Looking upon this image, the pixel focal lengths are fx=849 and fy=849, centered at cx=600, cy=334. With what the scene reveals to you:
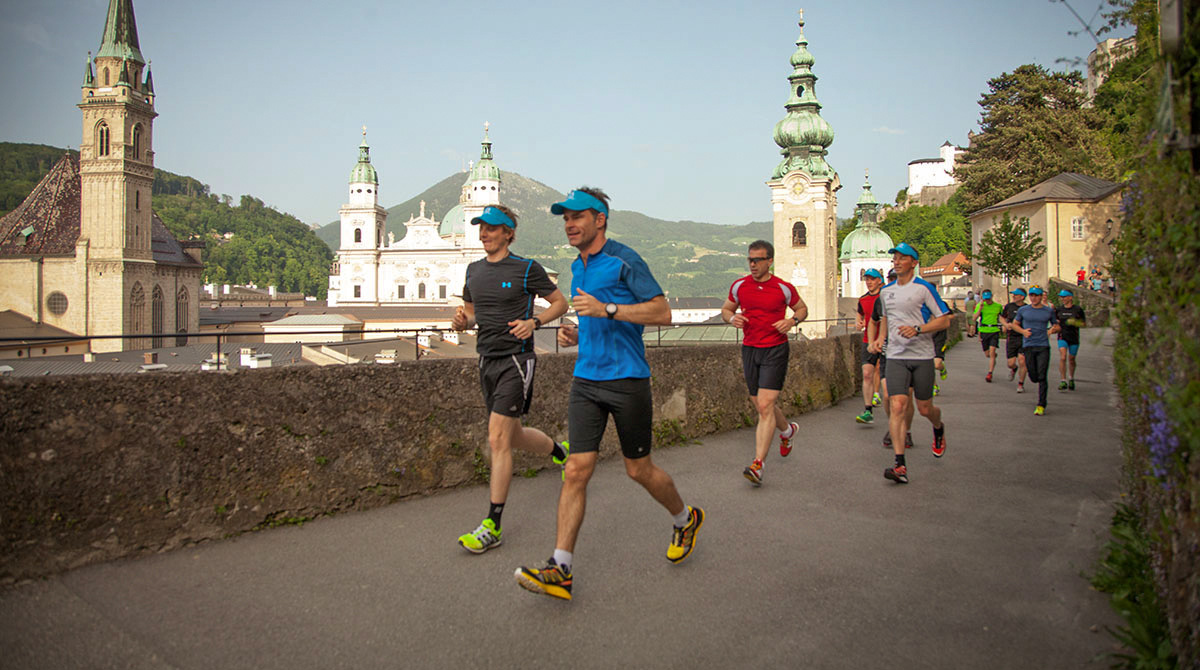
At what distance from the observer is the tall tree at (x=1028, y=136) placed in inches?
2458

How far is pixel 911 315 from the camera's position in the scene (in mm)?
7812

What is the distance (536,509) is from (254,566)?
2.09m

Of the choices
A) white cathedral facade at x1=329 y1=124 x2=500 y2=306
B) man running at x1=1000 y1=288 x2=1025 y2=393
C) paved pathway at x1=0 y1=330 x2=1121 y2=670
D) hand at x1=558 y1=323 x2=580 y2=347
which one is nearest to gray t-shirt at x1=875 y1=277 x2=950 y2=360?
paved pathway at x1=0 y1=330 x2=1121 y2=670

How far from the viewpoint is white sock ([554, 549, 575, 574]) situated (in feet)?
14.7

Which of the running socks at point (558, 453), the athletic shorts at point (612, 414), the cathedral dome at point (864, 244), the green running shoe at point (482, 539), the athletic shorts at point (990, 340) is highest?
the cathedral dome at point (864, 244)

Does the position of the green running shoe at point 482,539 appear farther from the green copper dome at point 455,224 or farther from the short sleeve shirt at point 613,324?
the green copper dome at point 455,224

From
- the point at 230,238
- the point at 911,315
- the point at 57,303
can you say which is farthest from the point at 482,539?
the point at 230,238

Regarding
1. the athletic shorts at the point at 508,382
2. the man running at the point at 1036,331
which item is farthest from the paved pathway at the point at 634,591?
the man running at the point at 1036,331

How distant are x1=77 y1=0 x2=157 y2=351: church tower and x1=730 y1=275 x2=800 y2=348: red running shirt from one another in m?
104

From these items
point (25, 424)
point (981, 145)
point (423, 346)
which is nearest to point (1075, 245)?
point (981, 145)

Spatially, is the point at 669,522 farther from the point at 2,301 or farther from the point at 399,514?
the point at 2,301

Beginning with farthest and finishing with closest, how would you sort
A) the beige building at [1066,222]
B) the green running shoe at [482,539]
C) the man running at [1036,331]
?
the beige building at [1066,222] < the man running at [1036,331] < the green running shoe at [482,539]

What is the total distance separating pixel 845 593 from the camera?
4516mm

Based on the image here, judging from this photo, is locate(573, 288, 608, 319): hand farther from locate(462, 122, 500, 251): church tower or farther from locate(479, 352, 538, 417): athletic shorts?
locate(462, 122, 500, 251): church tower
